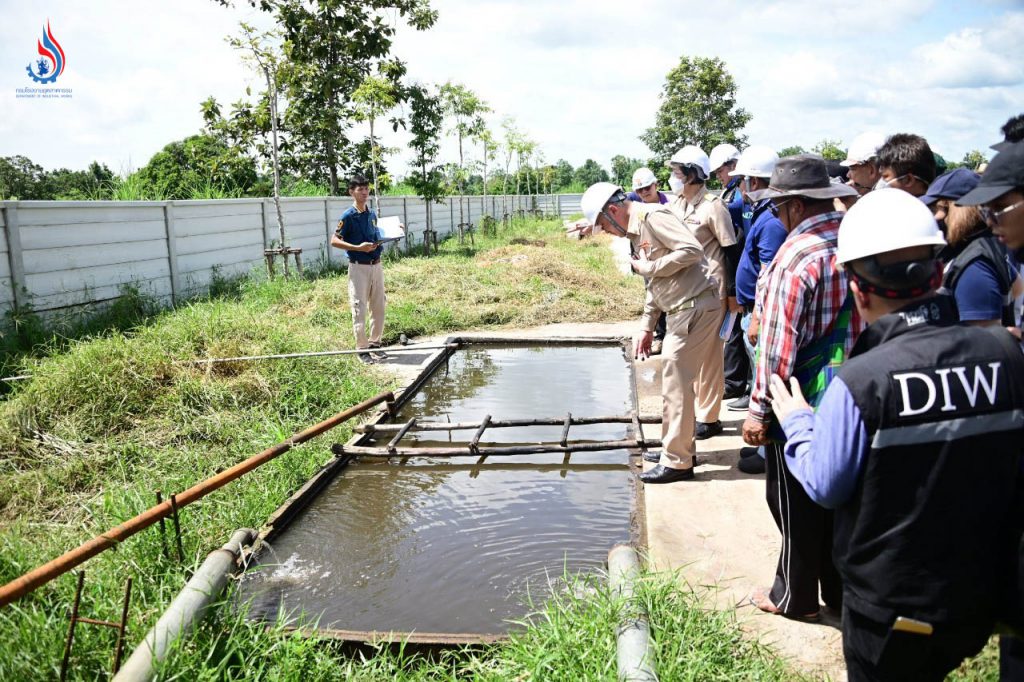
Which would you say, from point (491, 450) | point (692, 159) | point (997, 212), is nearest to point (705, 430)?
point (491, 450)

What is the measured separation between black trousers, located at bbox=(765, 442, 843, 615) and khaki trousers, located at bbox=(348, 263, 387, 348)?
5.38 meters

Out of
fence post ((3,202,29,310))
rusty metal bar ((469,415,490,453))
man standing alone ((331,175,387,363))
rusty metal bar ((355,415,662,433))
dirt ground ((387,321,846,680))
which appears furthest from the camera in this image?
man standing alone ((331,175,387,363))

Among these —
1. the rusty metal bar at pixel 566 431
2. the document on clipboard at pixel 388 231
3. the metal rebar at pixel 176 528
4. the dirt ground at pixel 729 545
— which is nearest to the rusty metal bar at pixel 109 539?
the metal rebar at pixel 176 528

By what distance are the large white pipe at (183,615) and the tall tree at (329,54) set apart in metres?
13.2

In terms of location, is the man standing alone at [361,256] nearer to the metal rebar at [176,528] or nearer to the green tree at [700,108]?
the metal rebar at [176,528]

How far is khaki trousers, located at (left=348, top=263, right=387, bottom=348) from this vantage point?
756 cm

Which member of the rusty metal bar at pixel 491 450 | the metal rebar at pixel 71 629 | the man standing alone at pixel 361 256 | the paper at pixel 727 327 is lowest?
the rusty metal bar at pixel 491 450

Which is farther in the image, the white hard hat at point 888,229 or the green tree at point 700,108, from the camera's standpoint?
the green tree at point 700,108

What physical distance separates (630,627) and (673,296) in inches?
88.2

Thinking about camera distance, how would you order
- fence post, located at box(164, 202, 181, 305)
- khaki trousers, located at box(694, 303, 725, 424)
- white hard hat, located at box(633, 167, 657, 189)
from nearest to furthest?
khaki trousers, located at box(694, 303, 725, 424)
white hard hat, located at box(633, 167, 657, 189)
fence post, located at box(164, 202, 181, 305)

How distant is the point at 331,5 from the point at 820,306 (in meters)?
15.1

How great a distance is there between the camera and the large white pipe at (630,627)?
2305 mm

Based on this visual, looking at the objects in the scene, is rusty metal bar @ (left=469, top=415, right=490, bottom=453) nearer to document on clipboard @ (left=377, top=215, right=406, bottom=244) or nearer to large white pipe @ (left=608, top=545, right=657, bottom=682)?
large white pipe @ (left=608, top=545, right=657, bottom=682)

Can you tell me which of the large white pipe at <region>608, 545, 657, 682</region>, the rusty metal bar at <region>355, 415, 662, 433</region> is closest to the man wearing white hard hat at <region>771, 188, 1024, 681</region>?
the large white pipe at <region>608, 545, 657, 682</region>
